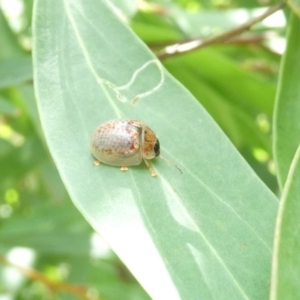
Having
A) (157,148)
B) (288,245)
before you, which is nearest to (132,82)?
(157,148)

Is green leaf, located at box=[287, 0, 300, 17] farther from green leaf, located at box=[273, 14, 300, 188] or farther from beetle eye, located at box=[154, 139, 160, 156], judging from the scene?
beetle eye, located at box=[154, 139, 160, 156]

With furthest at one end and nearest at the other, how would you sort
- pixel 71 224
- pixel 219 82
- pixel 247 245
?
pixel 71 224, pixel 219 82, pixel 247 245

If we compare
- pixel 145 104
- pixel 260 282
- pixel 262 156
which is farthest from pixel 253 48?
pixel 260 282

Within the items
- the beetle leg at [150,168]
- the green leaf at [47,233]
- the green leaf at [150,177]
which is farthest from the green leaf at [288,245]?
the green leaf at [47,233]

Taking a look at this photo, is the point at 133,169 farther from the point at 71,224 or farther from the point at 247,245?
the point at 71,224

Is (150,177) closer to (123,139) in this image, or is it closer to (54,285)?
(123,139)

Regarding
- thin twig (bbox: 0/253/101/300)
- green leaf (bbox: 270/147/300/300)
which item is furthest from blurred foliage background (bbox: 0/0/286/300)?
green leaf (bbox: 270/147/300/300)
